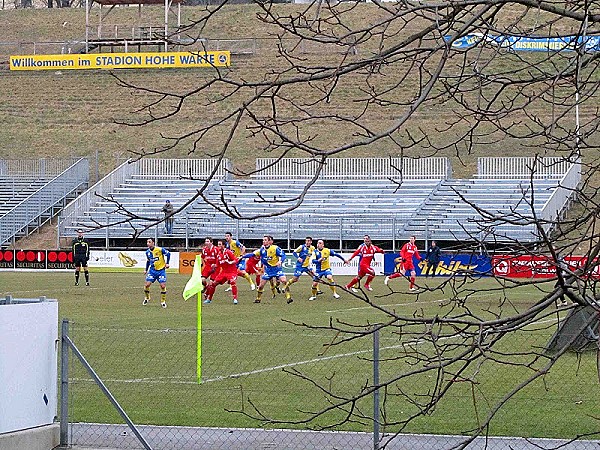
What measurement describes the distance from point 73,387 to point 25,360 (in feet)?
12.8

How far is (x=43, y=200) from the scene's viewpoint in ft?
174

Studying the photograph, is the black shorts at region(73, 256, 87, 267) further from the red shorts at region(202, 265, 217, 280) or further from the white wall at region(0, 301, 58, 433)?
A: the white wall at region(0, 301, 58, 433)

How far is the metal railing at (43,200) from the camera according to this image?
50.9 metres

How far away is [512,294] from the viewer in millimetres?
29234

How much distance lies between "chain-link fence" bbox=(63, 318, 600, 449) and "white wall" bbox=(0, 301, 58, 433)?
0.87 ft

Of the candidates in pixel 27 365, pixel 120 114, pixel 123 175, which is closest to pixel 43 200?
pixel 123 175

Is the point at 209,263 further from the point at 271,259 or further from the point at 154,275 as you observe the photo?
the point at 271,259

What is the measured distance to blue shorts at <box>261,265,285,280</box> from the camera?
31803mm

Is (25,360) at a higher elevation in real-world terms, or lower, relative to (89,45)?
lower

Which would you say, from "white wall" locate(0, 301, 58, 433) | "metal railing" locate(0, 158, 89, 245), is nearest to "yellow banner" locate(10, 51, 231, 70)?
"metal railing" locate(0, 158, 89, 245)

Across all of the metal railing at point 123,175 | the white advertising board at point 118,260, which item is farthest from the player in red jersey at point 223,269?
the metal railing at point 123,175

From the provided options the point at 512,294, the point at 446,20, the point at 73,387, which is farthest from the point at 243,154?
the point at 446,20

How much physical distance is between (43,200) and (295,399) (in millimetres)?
40831

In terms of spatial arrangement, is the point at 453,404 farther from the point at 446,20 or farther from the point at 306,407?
the point at 446,20
